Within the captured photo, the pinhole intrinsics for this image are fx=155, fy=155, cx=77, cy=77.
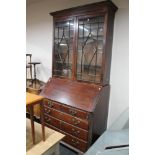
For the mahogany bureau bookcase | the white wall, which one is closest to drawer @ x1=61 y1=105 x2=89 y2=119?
the mahogany bureau bookcase

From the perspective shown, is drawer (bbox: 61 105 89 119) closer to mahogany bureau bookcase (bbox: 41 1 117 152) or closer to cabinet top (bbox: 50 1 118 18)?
mahogany bureau bookcase (bbox: 41 1 117 152)

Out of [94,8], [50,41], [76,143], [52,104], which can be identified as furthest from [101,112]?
[50,41]

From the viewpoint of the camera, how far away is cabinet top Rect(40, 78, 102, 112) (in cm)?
215

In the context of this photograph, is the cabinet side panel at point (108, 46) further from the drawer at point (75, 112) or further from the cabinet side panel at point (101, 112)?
the drawer at point (75, 112)

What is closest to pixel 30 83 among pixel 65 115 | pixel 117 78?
pixel 65 115

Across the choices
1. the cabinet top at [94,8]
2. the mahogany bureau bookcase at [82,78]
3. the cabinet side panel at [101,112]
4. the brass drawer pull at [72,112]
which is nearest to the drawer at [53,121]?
the mahogany bureau bookcase at [82,78]

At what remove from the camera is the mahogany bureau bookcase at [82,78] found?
2.13 meters

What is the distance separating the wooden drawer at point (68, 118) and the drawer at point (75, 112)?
0.18ft

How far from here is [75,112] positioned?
2172 millimetres
